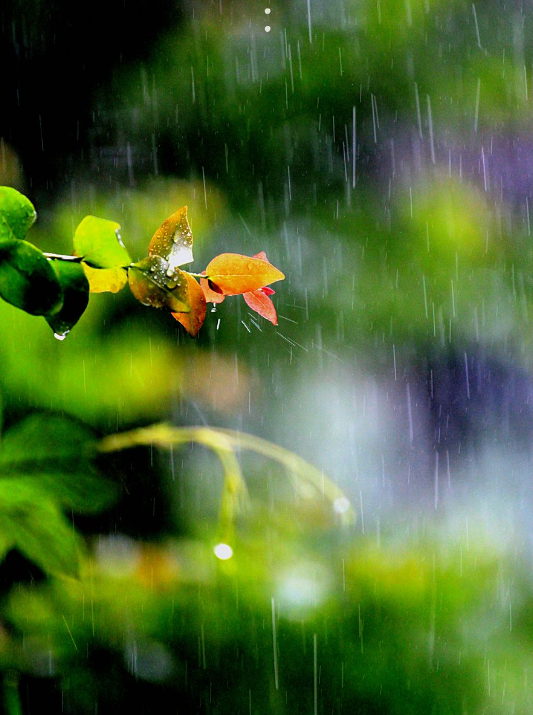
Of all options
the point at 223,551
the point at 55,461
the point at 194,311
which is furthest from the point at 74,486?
the point at 194,311

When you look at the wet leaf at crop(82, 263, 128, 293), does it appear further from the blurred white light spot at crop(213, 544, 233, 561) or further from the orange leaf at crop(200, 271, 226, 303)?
the blurred white light spot at crop(213, 544, 233, 561)

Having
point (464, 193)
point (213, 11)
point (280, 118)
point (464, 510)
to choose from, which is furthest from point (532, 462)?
point (213, 11)

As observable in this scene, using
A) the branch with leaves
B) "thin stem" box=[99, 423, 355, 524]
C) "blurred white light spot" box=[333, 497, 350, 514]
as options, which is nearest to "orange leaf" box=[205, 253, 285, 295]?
the branch with leaves

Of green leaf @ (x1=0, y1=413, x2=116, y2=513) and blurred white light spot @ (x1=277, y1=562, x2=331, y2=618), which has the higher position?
green leaf @ (x1=0, y1=413, x2=116, y2=513)

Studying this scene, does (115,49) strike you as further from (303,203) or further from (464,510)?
(464,510)

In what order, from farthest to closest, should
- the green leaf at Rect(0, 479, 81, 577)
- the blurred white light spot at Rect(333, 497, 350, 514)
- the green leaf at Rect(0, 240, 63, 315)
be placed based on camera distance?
the blurred white light spot at Rect(333, 497, 350, 514) → the green leaf at Rect(0, 479, 81, 577) → the green leaf at Rect(0, 240, 63, 315)

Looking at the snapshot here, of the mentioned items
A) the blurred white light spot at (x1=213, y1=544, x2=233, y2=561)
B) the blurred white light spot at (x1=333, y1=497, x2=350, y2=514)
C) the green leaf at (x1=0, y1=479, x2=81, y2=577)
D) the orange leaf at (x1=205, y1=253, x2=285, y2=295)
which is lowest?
the blurred white light spot at (x1=333, y1=497, x2=350, y2=514)

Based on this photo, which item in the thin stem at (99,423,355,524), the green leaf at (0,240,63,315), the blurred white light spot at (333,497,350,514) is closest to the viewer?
the green leaf at (0,240,63,315)

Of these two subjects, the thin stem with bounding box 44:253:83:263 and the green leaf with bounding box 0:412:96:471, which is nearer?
the thin stem with bounding box 44:253:83:263
